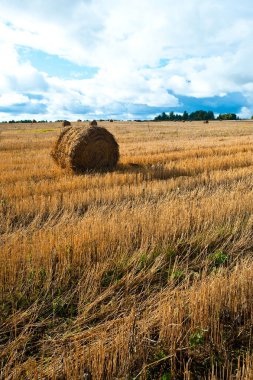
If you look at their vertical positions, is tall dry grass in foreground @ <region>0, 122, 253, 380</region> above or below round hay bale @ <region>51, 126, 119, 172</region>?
below

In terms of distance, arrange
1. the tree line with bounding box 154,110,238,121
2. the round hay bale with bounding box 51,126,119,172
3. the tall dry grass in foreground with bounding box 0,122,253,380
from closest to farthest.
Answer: the tall dry grass in foreground with bounding box 0,122,253,380 → the round hay bale with bounding box 51,126,119,172 → the tree line with bounding box 154,110,238,121

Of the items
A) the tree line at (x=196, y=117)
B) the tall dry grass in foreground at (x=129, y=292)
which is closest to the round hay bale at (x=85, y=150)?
the tall dry grass in foreground at (x=129, y=292)

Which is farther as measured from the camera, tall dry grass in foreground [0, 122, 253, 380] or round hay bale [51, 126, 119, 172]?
round hay bale [51, 126, 119, 172]

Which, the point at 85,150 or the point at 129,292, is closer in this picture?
the point at 129,292

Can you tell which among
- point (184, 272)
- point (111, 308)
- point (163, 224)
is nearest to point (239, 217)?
point (163, 224)

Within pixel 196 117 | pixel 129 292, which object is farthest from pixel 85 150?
pixel 196 117

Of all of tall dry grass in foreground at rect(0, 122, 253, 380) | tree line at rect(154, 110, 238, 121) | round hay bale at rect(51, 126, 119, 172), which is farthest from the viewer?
tree line at rect(154, 110, 238, 121)

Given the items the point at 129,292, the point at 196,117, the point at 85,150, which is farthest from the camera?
the point at 196,117

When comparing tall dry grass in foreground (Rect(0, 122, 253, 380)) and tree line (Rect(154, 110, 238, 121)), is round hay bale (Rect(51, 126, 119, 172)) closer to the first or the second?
tall dry grass in foreground (Rect(0, 122, 253, 380))

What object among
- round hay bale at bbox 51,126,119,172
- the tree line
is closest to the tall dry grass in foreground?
round hay bale at bbox 51,126,119,172

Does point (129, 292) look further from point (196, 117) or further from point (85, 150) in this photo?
point (196, 117)

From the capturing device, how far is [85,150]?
44.0ft

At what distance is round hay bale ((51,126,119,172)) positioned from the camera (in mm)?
13367

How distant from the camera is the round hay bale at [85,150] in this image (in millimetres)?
13367
